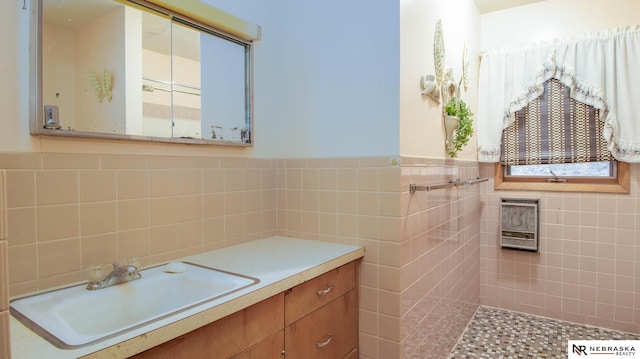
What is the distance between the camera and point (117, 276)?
1.23 m

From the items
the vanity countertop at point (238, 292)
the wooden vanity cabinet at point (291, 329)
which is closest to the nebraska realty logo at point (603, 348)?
the wooden vanity cabinet at point (291, 329)

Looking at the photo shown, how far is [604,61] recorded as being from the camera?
98.7 inches

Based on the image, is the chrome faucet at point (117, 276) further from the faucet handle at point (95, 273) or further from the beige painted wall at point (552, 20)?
the beige painted wall at point (552, 20)

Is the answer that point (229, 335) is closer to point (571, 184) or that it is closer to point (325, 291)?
point (325, 291)

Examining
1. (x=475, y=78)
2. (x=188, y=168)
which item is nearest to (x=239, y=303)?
(x=188, y=168)

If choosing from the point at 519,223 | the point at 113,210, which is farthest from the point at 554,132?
the point at 113,210

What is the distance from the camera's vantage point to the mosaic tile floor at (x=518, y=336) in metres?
2.28

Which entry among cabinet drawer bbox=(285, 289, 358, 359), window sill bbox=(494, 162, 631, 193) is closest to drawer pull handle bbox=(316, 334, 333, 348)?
cabinet drawer bbox=(285, 289, 358, 359)

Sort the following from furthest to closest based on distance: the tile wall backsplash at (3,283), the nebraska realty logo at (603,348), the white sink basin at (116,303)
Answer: the nebraska realty logo at (603,348) < the white sink basin at (116,303) < the tile wall backsplash at (3,283)

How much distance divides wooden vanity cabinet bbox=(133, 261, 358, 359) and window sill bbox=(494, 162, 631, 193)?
1866 mm

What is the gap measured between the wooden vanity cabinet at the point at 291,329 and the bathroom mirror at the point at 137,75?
31.1 inches

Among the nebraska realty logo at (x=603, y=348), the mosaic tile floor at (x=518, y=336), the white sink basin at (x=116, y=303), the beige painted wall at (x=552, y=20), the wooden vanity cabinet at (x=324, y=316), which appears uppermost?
the beige painted wall at (x=552, y=20)

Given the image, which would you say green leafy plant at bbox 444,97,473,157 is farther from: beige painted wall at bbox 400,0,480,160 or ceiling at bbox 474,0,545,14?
ceiling at bbox 474,0,545,14

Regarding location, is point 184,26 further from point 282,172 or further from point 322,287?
point 322,287
